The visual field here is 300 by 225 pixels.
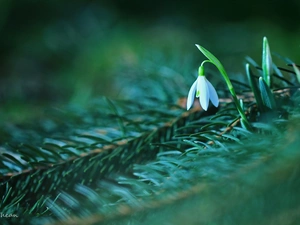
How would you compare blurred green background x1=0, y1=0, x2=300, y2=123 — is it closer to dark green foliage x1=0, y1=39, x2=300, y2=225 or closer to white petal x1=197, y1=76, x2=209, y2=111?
dark green foliage x1=0, y1=39, x2=300, y2=225

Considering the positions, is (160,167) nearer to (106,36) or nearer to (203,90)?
(203,90)

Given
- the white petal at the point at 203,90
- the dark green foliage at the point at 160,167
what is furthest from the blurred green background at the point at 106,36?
the white petal at the point at 203,90

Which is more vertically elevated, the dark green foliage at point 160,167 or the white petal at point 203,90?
the white petal at point 203,90

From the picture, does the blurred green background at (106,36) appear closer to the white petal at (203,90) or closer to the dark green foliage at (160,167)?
the dark green foliage at (160,167)

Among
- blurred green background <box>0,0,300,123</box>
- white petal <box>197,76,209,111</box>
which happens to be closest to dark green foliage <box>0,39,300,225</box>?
white petal <box>197,76,209,111</box>

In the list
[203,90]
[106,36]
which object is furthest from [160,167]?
[106,36]

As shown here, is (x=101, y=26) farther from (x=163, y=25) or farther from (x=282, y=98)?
(x=282, y=98)

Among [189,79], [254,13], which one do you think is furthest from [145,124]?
[254,13]

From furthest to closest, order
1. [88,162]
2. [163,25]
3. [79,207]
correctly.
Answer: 1. [163,25]
2. [88,162]
3. [79,207]

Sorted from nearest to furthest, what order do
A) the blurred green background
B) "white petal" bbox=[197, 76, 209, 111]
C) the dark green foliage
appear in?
the dark green foliage → "white petal" bbox=[197, 76, 209, 111] → the blurred green background
